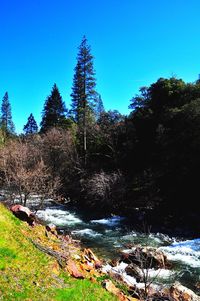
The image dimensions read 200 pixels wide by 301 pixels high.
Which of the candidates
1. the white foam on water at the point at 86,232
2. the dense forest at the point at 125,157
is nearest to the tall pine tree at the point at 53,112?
the dense forest at the point at 125,157

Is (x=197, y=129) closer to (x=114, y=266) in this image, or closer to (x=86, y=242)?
(x=86, y=242)

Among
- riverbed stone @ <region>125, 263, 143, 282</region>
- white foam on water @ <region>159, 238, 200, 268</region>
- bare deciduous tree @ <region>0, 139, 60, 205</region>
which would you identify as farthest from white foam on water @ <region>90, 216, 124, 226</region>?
riverbed stone @ <region>125, 263, 143, 282</region>

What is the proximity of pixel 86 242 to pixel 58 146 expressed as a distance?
22.6 metres

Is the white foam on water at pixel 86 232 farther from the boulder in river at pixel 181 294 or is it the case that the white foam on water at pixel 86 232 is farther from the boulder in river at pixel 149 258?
the boulder in river at pixel 181 294

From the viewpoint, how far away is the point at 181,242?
20156 mm

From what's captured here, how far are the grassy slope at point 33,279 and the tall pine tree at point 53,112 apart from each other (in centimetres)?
4812

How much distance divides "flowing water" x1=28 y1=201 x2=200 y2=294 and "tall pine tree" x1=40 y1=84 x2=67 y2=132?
3173 centimetres

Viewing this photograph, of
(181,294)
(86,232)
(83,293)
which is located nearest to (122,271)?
(181,294)

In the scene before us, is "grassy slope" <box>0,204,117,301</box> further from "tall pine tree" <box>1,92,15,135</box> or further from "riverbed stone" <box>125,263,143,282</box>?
"tall pine tree" <box>1,92,15,135</box>

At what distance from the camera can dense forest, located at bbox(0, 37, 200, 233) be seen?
2678 cm

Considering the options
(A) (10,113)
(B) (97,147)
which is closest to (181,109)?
(B) (97,147)

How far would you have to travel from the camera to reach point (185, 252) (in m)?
18.0

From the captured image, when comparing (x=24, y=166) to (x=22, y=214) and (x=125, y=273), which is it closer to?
(x=22, y=214)

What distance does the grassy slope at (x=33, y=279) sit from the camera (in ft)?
27.6
